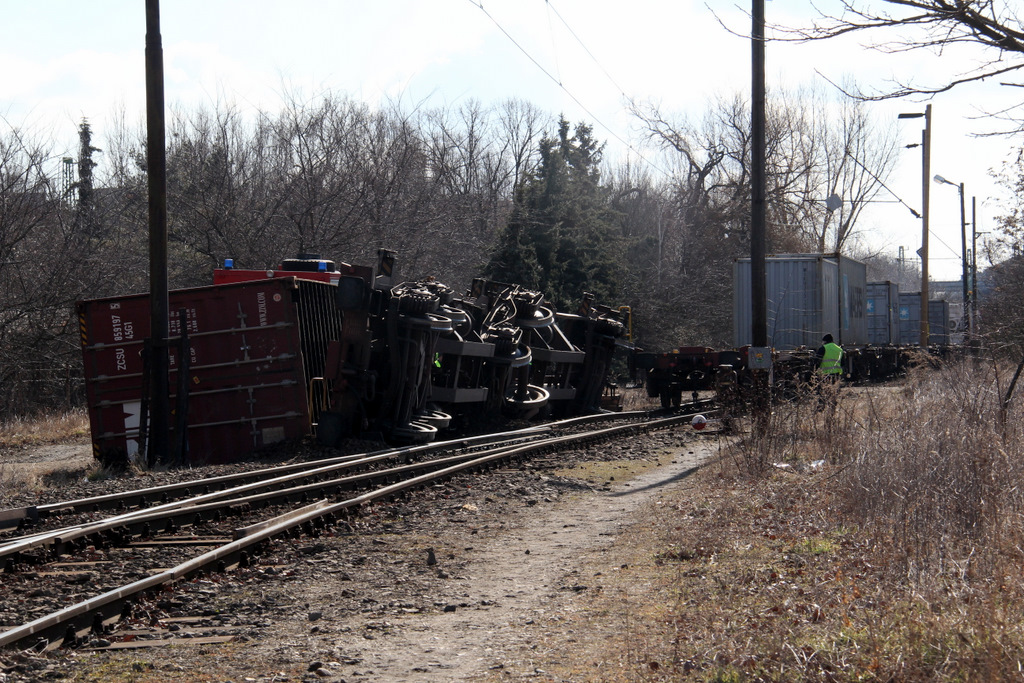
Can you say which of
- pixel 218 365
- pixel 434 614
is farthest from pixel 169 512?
pixel 218 365

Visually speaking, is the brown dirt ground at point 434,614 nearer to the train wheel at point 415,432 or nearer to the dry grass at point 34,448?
the train wheel at point 415,432

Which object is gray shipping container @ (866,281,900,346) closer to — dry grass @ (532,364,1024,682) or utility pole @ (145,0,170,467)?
dry grass @ (532,364,1024,682)

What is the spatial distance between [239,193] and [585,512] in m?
21.8

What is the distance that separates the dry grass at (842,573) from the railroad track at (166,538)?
2.62 metres

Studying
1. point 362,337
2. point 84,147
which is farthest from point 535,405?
point 84,147

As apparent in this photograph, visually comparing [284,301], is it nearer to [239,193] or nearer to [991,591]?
[991,591]

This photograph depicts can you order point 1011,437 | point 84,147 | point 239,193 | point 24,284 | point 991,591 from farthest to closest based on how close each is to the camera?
point 84,147, point 239,193, point 24,284, point 1011,437, point 991,591

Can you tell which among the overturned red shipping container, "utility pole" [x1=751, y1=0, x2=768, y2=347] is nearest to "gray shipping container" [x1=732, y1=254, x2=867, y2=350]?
"utility pole" [x1=751, y1=0, x2=768, y2=347]

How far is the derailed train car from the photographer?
576 inches

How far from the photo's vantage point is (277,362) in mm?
15016

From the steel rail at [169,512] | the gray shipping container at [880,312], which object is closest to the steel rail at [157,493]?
the steel rail at [169,512]

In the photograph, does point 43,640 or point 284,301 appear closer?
point 43,640

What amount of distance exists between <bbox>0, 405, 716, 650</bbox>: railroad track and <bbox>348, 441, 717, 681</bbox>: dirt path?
157 centimetres

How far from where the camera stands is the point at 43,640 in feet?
16.7
